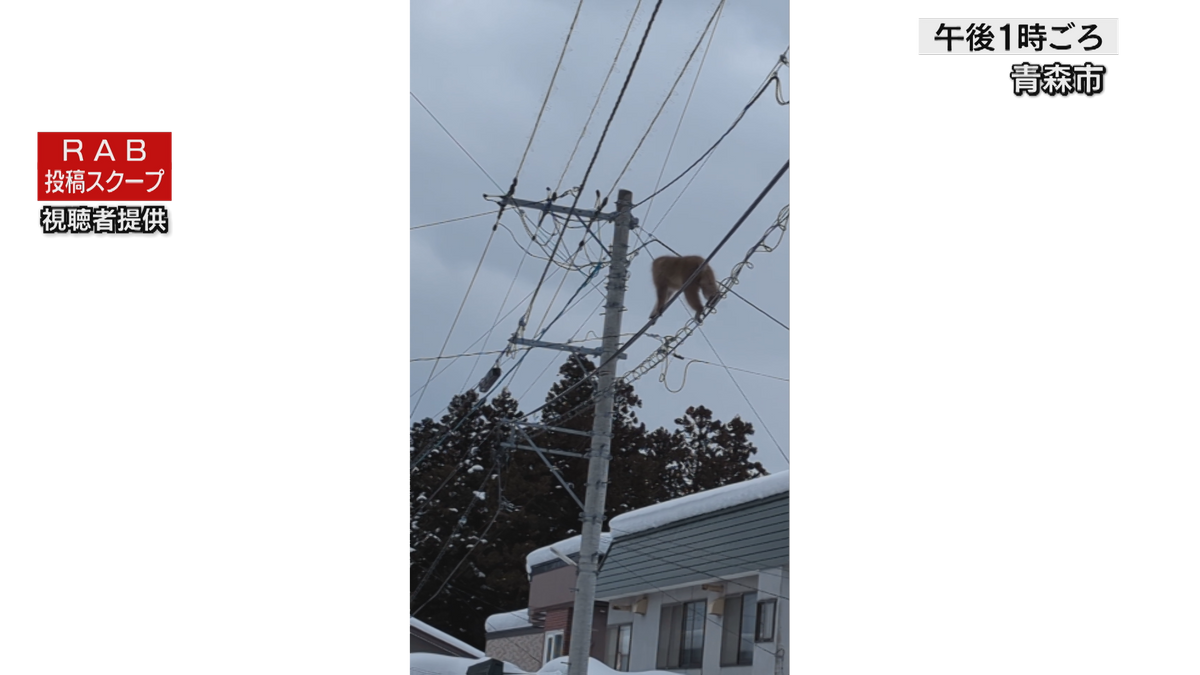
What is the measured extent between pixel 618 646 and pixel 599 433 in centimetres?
797

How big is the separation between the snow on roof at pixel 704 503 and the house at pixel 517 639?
219 inches

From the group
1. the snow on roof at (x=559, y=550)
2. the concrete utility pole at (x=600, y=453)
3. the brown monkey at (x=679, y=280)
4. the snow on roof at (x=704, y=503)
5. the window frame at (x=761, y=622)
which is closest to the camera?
the brown monkey at (x=679, y=280)

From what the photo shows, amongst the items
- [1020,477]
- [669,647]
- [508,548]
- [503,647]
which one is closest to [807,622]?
[1020,477]

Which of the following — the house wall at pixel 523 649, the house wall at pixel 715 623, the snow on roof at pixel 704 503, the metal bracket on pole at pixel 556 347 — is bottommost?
the house wall at pixel 523 649

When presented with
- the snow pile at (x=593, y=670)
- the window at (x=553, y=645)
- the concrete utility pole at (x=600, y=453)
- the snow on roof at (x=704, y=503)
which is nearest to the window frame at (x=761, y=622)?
the snow on roof at (x=704, y=503)

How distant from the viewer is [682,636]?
1421cm

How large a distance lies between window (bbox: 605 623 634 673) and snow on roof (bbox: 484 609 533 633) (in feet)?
14.5

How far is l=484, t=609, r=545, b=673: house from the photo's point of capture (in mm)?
21016

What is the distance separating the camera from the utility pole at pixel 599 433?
8.99m

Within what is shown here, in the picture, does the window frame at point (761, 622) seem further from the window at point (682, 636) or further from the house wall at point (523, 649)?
the house wall at point (523, 649)

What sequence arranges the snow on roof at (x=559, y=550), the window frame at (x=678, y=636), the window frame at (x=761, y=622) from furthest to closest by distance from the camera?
the snow on roof at (x=559, y=550), the window frame at (x=678, y=636), the window frame at (x=761, y=622)

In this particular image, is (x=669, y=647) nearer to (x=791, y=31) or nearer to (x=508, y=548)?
(x=791, y=31)

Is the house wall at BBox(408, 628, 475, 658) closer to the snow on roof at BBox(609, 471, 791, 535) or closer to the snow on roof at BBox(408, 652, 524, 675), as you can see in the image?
the snow on roof at BBox(408, 652, 524, 675)

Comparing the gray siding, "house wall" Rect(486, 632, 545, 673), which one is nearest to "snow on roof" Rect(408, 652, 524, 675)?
the gray siding
